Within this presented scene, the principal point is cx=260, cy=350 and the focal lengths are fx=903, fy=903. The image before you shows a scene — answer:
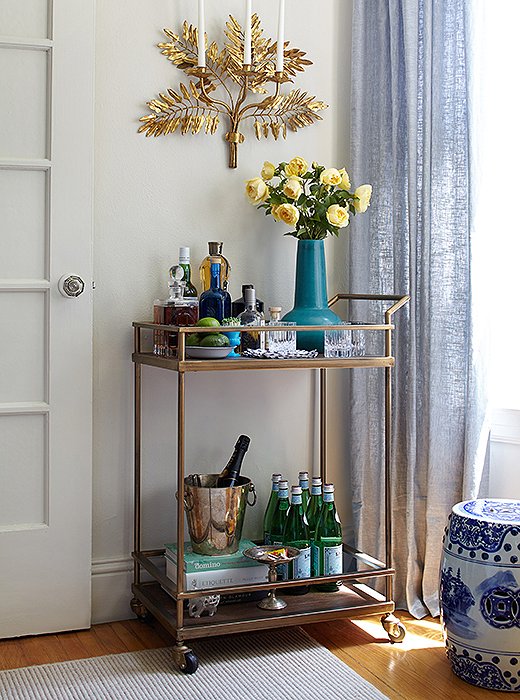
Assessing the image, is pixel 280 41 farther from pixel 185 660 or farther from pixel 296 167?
pixel 185 660

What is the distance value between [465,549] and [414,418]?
54 centimetres

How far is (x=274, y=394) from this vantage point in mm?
2818

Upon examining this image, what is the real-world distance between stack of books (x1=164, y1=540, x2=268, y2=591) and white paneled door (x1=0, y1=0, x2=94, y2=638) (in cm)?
29

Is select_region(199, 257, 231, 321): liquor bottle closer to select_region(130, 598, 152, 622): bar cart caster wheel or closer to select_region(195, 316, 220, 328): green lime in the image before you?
select_region(195, 316, 220, 328): green lime

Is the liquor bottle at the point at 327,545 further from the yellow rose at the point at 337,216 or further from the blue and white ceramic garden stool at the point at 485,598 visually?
the yellow rose at the point at 337,216

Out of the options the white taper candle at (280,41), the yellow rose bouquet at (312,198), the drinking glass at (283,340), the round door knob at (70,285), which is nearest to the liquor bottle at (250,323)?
the drinking glass at (283,340)

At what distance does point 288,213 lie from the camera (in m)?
2.51

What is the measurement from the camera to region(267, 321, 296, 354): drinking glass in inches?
93.7

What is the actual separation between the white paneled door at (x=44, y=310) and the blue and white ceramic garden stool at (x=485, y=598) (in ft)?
→ 3.38

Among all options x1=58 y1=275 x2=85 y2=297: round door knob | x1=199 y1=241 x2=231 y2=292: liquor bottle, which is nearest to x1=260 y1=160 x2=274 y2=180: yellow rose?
x1=199 y1=241 x2=231 y2=292: liquor bottle

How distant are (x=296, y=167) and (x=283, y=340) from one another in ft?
1.75

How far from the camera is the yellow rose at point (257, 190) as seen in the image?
258 centimetres

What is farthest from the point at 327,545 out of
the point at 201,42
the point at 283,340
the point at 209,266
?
the point at 201,42

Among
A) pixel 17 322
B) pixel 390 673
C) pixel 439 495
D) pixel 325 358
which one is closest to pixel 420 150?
pixel 325 358
